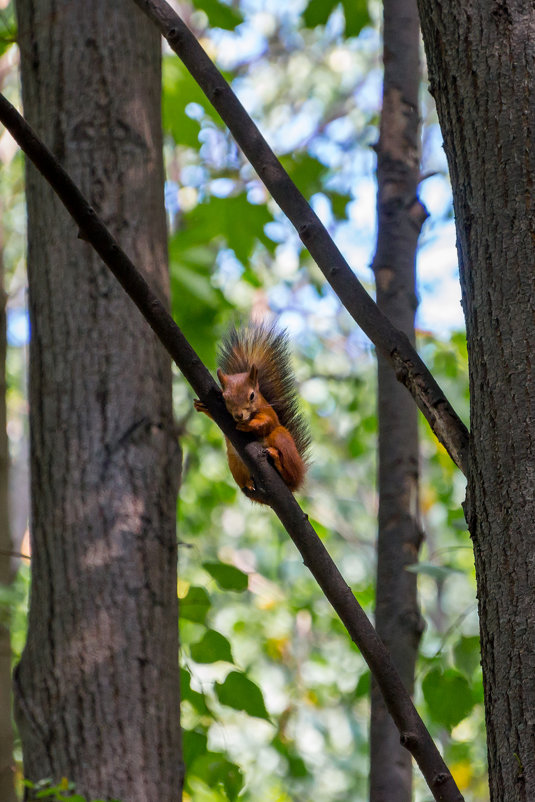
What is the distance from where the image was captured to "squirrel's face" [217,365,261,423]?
183cm

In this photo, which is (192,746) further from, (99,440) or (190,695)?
(99,440)

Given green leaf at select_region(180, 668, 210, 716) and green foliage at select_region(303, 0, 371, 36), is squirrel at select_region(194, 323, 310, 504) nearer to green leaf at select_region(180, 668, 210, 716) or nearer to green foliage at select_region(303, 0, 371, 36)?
green leaf at select_region(180, 668, 210, 716)

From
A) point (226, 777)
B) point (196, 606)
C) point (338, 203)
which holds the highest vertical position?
point (338, 203)

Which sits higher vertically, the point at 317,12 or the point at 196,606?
the point at 317,12

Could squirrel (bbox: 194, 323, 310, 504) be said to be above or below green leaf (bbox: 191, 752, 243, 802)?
above

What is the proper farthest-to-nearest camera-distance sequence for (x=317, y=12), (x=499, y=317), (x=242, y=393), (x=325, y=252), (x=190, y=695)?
(x=317, y=12), (x=190, y=695), (x=242, y=393), (x=325, y=252), (x=499, y=317)

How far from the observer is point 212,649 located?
2363mm

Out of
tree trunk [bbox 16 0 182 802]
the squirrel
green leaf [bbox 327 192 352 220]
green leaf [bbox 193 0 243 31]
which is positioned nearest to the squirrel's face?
the squirrel

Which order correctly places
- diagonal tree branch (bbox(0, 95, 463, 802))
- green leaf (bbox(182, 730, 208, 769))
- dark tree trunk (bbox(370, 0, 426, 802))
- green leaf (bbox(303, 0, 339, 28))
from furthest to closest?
green leaf (bbox(303, 0, 339, 28)), green leaf (bbox(182, 730, 208, 769)), dark tree trunk (bbox(370, 0, 426, 802)), diagonal tree branch (bbox(0, 95, 463, 802))

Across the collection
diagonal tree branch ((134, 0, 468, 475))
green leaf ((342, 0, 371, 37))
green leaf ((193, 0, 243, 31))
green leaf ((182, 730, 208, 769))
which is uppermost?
green leaf ((193, 0, 243, 31))

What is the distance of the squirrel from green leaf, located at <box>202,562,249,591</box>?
0.46 meters

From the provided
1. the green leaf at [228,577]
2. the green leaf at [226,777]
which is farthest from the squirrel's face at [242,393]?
the green leaf at [226,777]

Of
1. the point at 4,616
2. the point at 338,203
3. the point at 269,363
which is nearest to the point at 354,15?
the point at 338,203

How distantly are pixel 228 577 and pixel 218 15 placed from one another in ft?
5.74
